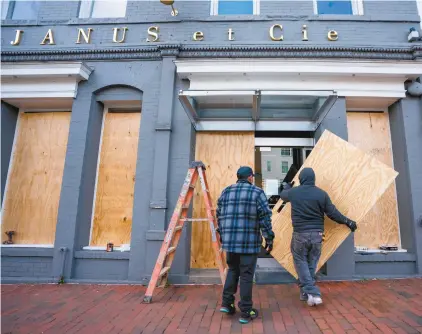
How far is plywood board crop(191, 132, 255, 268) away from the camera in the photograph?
5.46 m

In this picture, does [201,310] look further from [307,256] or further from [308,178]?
[308,178]

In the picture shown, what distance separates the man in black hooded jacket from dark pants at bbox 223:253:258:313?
872mm

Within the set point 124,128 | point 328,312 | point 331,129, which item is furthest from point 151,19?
point 328,312

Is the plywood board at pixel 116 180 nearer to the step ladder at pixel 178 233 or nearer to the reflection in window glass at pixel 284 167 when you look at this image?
the step ladder at pixel 178 233

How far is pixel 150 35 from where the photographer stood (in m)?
5.90

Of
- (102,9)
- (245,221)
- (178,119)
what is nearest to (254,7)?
(178,119)

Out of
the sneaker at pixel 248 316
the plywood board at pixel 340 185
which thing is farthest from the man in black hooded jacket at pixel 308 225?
the sneaker at pixel 248 316

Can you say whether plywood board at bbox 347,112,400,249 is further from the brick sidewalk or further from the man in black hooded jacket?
the man in black hooded jacket

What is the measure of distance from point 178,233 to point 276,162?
2628 millimetres

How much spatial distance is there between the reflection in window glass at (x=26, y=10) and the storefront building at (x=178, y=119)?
0.21 meters

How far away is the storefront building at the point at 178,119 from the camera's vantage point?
16.6ft

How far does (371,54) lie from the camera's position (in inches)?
215

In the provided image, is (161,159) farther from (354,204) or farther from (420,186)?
(420,186)

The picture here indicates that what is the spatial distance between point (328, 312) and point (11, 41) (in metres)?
7.98
